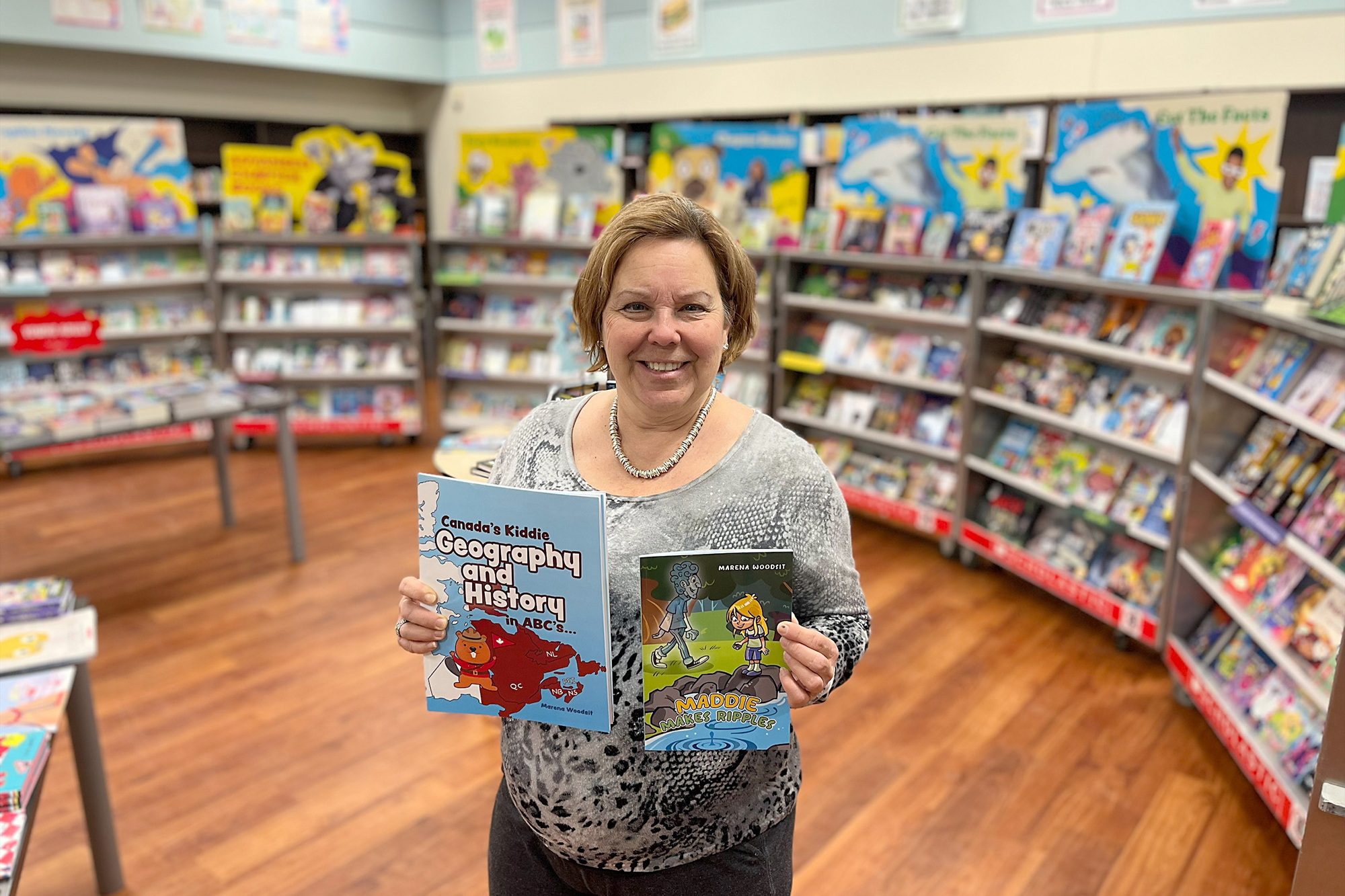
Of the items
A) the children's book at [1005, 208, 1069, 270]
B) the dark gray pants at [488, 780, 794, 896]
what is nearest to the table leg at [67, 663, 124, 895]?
the dark gray pants at [488, 780, 794, 896]

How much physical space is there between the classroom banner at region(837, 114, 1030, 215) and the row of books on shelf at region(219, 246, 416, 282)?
349cm

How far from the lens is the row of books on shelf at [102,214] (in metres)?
6.14

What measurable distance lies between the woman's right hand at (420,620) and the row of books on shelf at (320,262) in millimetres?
6011

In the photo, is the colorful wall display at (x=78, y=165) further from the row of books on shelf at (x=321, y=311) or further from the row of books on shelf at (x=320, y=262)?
the row of books on shelf at (x=321, y=311)

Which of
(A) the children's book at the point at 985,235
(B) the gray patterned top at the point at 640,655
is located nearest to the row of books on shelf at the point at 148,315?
(A) the children's book at the point at 985,235

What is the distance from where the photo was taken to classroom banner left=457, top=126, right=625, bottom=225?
6570mm

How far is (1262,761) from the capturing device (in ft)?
9.55

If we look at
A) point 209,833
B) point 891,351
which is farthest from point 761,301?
point 209,833

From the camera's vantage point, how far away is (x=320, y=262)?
23.1 ft

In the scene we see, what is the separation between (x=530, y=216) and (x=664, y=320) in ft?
18.9

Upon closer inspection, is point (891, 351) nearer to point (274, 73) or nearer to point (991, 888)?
point (991, 888)

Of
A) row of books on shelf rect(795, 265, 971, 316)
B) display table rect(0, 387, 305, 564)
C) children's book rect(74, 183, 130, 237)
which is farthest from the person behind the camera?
children's book rect(74, 183, 130, 237)

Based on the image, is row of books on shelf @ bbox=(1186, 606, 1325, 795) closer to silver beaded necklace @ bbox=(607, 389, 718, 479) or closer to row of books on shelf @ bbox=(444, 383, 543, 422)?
silver beaded necklace @ bbox=(607, 389, 718, 479)

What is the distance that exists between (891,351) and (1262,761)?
2.92 meters
